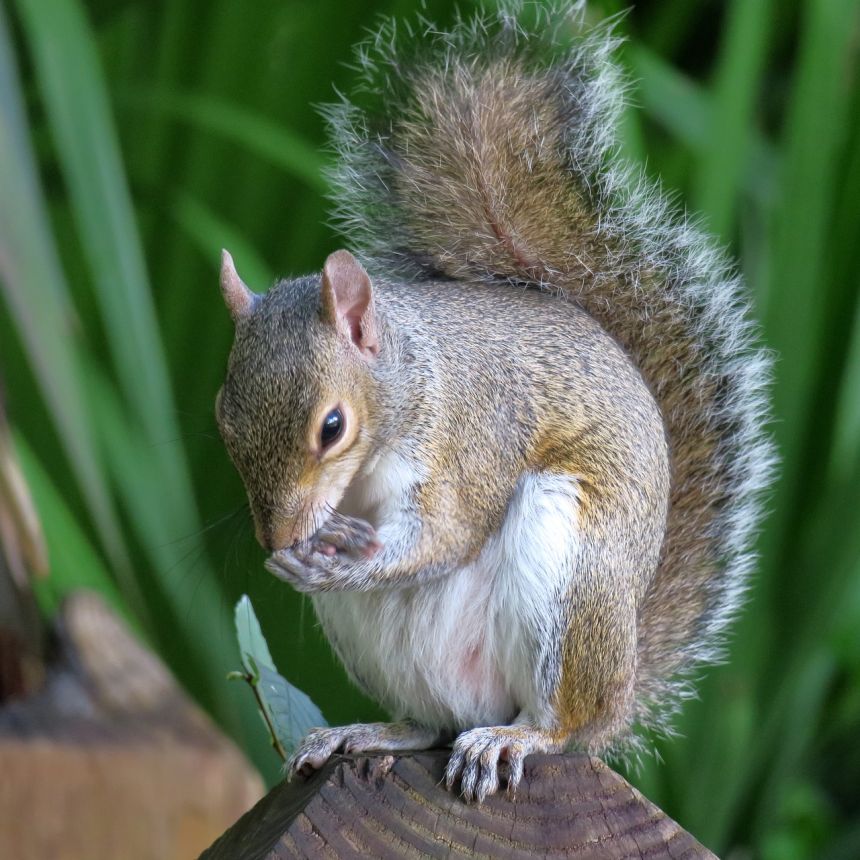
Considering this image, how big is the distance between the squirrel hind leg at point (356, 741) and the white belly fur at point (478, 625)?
2 cm

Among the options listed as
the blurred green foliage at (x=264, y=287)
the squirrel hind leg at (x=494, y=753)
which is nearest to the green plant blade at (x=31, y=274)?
the blurred green foliage at (x=264, y=287)

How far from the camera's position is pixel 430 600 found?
3.55ft

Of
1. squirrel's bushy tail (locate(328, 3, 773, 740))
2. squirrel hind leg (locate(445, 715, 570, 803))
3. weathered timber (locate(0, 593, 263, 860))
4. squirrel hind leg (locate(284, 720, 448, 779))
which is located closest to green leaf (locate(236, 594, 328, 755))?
squirrel hind leg (locate(284, 720, 448, 779))

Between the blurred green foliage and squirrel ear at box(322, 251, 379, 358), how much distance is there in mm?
193

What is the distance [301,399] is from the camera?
0.94 meters

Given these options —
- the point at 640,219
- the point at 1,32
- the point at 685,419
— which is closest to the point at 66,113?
the point at 1,32

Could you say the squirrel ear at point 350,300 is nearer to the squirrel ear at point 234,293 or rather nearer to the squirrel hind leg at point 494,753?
the squirrel ear at point 234,293

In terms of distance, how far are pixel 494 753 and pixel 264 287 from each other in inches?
35.1

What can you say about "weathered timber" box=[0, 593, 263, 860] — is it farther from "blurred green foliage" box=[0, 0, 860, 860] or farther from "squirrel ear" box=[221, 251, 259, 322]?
"squirrel ear" box=[221, 251, 259, 322]

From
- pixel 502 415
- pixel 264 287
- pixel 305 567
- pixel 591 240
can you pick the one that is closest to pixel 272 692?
pixel 305 567

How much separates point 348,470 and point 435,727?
0.28m

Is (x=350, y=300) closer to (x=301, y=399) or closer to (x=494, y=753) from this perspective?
(x=301, y=399)

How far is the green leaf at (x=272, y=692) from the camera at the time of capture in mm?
856

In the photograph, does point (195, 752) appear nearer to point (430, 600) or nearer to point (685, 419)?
point (430, 600)
